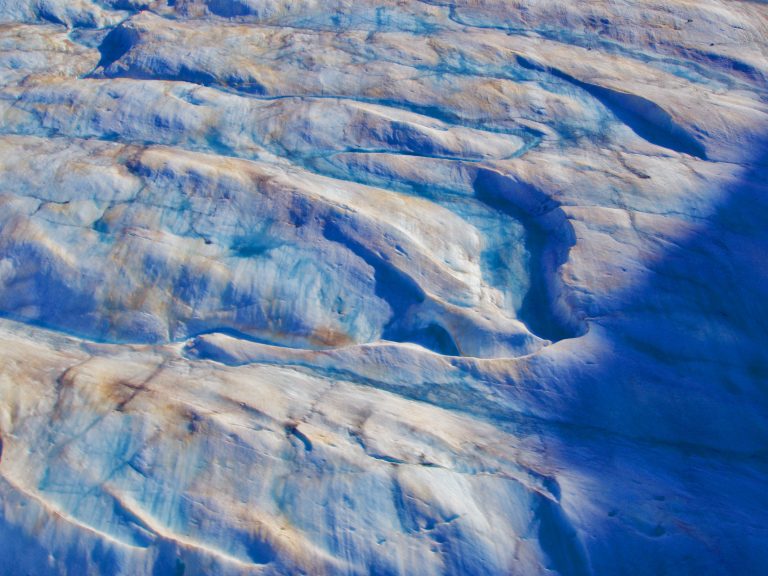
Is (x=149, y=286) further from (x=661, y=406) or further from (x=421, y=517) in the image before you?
(x=661, y=406)

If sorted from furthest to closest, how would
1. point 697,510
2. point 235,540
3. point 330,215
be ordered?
point 330,215 < point 697,510 < point 235,540

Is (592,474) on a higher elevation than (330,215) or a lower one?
lower

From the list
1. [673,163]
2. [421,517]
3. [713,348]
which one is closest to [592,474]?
[421,517]

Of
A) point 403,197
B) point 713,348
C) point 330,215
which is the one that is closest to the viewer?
point 713,348

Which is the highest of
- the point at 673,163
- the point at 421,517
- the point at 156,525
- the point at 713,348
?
the point at 673,163

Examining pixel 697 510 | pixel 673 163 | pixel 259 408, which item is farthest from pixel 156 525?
pixel 673 163

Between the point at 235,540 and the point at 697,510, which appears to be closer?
the point at 235,540
